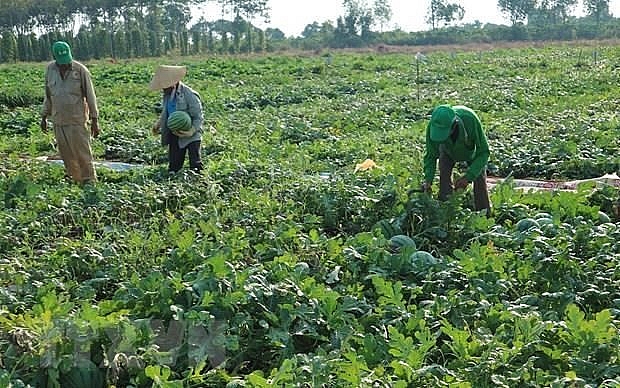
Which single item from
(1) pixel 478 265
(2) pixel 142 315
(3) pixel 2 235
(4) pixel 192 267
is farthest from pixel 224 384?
(3) pixel 2 235

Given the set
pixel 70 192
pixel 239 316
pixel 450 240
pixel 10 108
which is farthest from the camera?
pixel 10 108

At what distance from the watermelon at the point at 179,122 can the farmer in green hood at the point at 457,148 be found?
295 cm

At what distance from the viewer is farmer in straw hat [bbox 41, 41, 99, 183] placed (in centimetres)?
822

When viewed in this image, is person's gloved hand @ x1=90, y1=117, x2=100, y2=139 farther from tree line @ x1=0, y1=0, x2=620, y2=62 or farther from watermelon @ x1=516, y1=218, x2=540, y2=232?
tree line @ x1=0, y1=0, x2=620, y2=62

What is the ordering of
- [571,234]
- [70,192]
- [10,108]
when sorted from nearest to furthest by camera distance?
[571,234]
[70,192]
[10,108]

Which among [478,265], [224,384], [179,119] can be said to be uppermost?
[179,119]

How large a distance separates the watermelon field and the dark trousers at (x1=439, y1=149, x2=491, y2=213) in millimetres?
128

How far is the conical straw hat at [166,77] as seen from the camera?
803 cm

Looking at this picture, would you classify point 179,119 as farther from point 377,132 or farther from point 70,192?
point 377,132

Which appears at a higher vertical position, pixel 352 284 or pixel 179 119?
pixel 179 119

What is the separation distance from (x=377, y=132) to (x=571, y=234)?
22.7ft

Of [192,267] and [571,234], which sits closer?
[192,267]

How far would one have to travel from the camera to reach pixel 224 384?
12.0 ft

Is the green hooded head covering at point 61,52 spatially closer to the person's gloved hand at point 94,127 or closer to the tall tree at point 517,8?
the person's gloved hand at point 94,127
